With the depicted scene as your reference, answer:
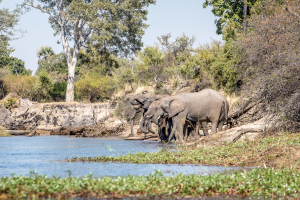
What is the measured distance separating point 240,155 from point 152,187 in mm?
5377

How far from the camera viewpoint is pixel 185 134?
20734 mm

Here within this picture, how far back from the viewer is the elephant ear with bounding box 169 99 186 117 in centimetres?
2039

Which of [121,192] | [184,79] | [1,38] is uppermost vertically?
[1,38]

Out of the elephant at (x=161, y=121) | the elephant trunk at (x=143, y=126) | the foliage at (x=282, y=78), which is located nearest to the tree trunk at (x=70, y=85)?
the elephant trunk at (x=143, y=126)

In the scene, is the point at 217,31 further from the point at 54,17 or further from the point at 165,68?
the point at 54,17

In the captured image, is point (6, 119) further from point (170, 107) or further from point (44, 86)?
point (170, 107)

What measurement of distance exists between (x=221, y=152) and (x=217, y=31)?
28.5m

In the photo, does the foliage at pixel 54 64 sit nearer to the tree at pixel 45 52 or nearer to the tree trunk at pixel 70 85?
the tree at pixel 45 52

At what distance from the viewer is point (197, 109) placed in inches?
802

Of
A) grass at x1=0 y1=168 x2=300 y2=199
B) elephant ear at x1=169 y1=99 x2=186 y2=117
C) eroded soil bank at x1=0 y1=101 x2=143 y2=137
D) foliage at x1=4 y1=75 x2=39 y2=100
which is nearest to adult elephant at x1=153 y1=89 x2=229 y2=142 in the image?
elephant ear at x1=169 y1=99 x2=186 y2=117

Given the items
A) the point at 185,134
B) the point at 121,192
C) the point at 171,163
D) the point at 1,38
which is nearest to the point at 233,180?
the point at 121,192

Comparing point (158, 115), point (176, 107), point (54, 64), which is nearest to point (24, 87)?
point (158, 115)

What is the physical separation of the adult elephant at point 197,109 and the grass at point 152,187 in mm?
11912

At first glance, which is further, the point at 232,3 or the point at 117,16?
the point at 117,16
